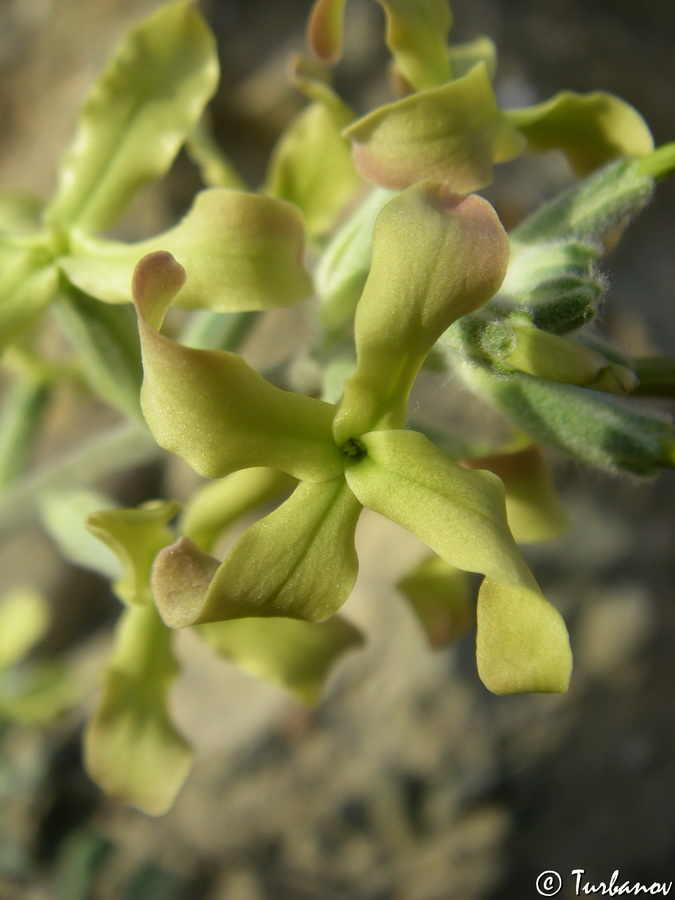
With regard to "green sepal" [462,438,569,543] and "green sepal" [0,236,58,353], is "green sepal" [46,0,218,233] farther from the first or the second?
"green sepal" [462,438,569,543]

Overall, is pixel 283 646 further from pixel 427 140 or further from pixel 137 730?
pixel 427 140

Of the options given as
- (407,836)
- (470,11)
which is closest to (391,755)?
(407,836)

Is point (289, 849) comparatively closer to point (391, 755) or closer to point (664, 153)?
point (391, 755)

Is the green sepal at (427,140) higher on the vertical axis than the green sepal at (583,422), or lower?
higher

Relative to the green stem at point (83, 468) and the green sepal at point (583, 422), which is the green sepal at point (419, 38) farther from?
the green stem at point (83, 468)

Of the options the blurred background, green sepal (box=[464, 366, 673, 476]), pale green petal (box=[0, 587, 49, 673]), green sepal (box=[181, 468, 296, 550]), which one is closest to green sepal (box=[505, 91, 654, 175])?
green sepal (box=[464, 366, 673, 476])

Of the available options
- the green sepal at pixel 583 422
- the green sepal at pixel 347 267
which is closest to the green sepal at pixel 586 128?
the green sepal at pixel 347 267
